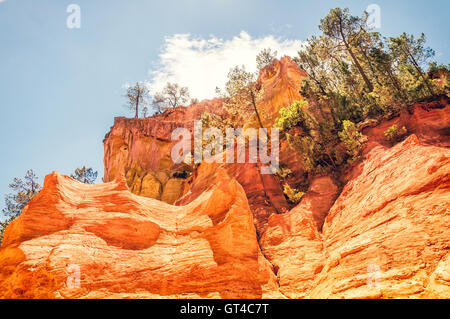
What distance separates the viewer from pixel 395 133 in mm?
16859

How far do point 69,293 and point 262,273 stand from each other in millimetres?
7830

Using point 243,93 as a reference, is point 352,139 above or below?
below

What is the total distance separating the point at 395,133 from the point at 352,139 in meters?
2.80

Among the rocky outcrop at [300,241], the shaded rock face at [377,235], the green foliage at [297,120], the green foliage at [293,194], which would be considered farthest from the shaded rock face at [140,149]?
the shaded rock face at [377,235]

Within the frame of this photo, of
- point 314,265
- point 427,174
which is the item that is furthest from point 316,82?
point 314,265

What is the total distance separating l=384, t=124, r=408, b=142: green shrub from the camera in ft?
54.6

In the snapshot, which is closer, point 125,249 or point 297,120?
point 125,249

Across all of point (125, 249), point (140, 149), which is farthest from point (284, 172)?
point (140, 149)

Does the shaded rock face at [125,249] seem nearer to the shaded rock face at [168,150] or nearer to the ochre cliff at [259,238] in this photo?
the ochre cliff at [259,238]

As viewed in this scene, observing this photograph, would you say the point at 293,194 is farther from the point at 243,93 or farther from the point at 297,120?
the point at 243,93

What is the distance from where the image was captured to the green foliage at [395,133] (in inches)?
656

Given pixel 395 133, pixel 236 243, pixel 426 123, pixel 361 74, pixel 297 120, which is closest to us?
pixel 236 243

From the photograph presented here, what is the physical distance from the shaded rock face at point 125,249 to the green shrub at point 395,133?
39.7ft

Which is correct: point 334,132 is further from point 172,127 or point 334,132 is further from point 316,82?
point 172,127
